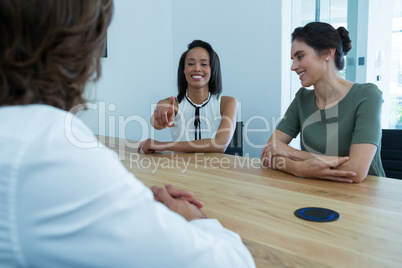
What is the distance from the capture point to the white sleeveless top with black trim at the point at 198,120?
241 centimetres

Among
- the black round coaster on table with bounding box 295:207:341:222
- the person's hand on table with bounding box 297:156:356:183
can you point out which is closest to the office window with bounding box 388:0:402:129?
the person's hand on table with bounding box 297:156:356:183

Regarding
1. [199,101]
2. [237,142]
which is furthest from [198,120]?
[237,142]

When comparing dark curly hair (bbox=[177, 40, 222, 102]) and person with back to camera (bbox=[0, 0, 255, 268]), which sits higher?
dark curly hair (bbox=[177, 40, 222, 102])

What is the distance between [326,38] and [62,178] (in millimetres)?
1678

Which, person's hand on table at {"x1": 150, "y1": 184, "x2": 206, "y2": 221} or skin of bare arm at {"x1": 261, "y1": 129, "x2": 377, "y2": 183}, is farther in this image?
skin of bare arm at {"x1": 261, "y1": 129, "x2": 377, "y2": 183}

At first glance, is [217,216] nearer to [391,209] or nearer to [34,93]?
[391,209]

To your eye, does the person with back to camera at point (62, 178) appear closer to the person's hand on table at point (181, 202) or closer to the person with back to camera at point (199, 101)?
the person's hand on table at point (181, 202)

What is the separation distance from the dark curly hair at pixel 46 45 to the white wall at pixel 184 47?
2683 mm

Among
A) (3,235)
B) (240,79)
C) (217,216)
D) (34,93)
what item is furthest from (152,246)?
(240,79)

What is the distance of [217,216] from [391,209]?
20.7 inches

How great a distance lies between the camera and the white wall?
3.15m

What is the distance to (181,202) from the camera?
87cm

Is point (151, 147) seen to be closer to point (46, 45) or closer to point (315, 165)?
point (315, 165)

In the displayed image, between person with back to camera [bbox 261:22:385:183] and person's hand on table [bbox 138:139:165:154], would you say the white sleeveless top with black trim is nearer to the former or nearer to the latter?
person's hand on table [bbox 138:139:165:154]
